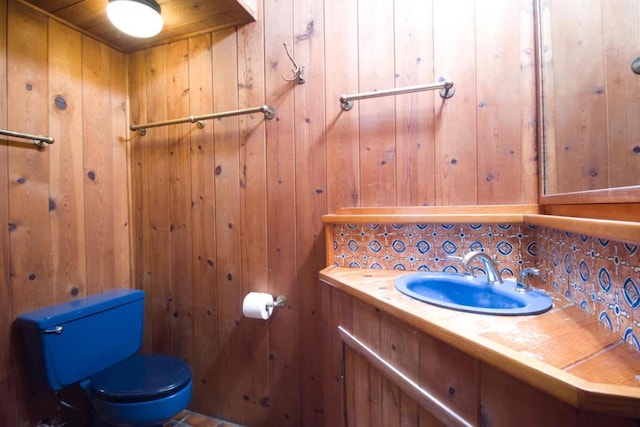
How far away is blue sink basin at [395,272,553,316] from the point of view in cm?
74

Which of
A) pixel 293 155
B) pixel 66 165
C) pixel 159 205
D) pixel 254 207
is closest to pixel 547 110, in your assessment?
pixel 293 155

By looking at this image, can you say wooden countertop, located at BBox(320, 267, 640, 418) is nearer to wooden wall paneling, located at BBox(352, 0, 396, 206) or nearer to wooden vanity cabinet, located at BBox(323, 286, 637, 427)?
wooden vanity cabinet, located at BBox(323, 286, 637, 427)

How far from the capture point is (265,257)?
4.34ft

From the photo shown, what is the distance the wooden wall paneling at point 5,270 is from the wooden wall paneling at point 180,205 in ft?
2.01

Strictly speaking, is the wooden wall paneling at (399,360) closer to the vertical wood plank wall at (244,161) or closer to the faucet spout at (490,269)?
the faucet spout at (490,269)

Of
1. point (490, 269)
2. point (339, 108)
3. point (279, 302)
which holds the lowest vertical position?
point (279, 302)

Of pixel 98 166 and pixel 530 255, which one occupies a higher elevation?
pixel 98 166

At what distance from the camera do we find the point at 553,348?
480 millimetres

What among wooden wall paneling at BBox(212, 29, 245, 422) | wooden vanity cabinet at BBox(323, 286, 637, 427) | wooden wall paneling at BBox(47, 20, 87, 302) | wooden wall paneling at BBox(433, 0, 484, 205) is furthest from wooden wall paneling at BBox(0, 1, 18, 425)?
wooden wall paneling at BBox(433, 0, 484, 205)

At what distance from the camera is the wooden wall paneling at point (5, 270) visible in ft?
3.60

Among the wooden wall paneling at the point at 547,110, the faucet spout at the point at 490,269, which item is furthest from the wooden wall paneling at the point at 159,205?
the wooden wall paneling at the point at 547,110

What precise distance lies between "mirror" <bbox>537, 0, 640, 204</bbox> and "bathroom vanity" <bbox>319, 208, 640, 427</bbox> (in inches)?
10.9

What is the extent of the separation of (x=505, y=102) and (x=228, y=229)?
1.39 metres

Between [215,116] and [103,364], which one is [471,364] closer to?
[215,116]
